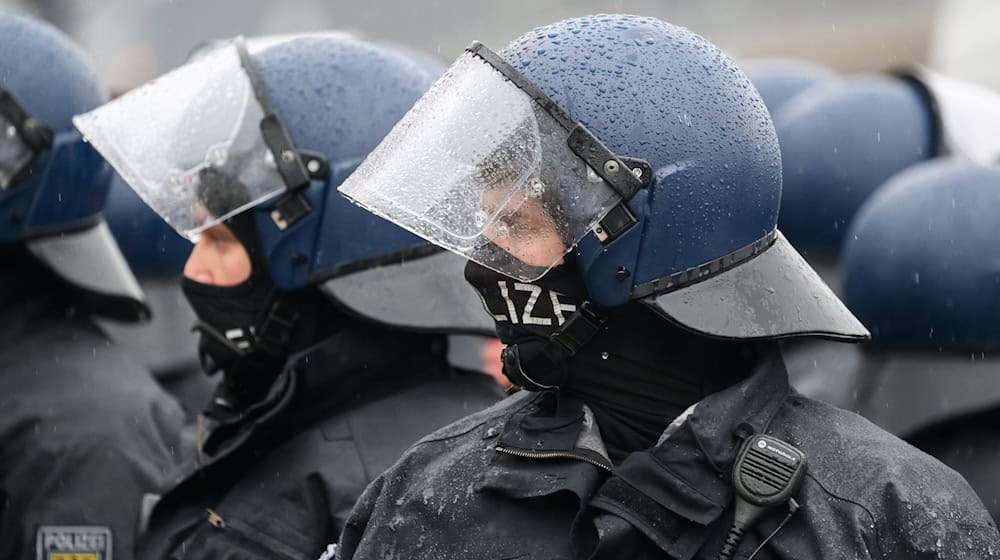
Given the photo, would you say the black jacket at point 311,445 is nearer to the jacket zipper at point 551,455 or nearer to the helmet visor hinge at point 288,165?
the helmet visor hinge at point 288,165

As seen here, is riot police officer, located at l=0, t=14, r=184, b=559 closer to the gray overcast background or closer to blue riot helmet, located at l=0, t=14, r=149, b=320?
blue riot helmet, located at l=0, t=14, r=149, b=320

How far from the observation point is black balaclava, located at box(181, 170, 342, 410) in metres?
3.51

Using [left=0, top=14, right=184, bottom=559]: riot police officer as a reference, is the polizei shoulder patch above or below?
below

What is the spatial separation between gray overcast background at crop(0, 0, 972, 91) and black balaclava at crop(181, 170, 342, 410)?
6810mm

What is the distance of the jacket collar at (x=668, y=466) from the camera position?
7.71 feet

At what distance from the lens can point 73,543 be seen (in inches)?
145

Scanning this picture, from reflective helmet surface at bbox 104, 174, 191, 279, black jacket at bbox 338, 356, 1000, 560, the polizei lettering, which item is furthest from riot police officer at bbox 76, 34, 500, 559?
reflective helmet surface at bbox 104, 174, 191, 279

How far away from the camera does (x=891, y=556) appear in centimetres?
226

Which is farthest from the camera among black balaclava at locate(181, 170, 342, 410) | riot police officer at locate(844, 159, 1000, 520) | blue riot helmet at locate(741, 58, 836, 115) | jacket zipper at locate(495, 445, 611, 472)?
blue riot helmet at locate(741, 58, 836, 115)

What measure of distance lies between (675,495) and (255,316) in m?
1.46

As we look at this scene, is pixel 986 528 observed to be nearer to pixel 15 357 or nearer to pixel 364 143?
pixel 364 143

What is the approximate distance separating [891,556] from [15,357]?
2.62 m

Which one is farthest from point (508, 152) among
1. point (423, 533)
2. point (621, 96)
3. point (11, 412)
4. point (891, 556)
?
point (11, 412)

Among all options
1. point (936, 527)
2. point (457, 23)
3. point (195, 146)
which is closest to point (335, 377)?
point (195, 146)
